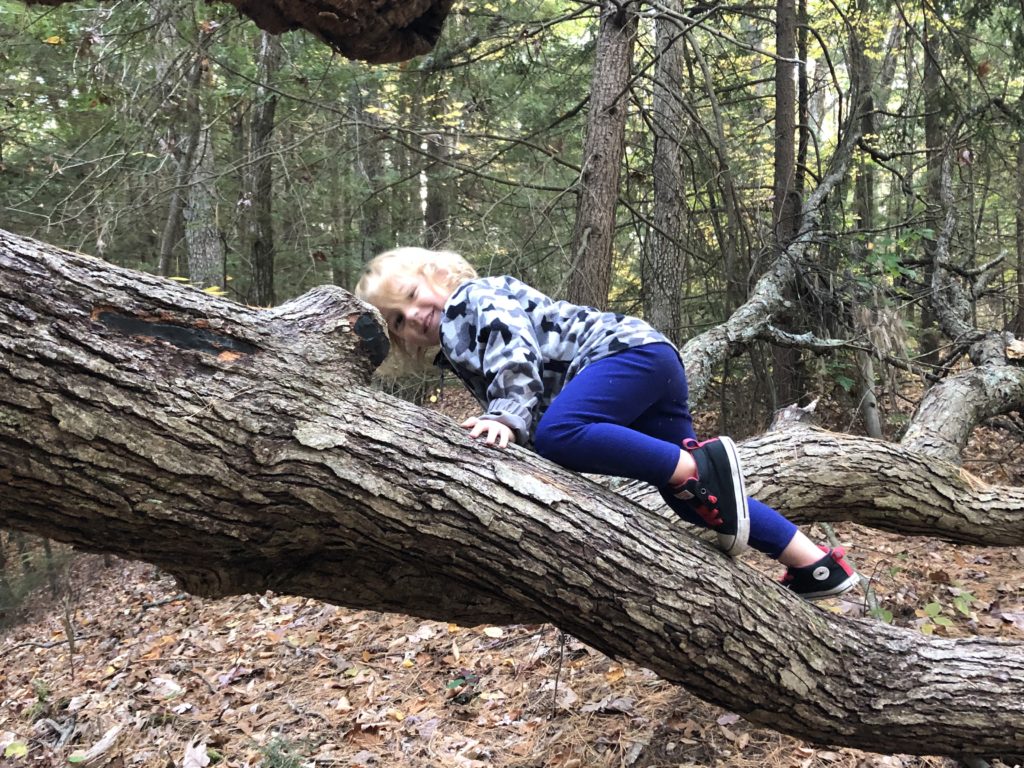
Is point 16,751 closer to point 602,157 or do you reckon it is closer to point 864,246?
point 602,157

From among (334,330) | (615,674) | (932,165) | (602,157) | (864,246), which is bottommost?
(615,674)

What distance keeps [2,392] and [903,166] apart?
9128 mm

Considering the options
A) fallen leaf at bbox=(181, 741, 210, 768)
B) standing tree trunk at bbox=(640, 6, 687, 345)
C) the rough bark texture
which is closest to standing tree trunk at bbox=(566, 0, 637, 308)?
standing tree trunk at bbox=(640, 6, 687, 345)

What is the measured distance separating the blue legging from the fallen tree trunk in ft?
0.46

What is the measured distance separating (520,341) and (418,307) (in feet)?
1.81

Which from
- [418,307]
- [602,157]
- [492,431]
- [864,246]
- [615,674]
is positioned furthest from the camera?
[864,246]

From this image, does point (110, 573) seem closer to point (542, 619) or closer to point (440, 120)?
point (440, 120)

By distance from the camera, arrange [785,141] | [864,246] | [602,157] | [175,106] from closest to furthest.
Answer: [602,157] < [175,106] < [864,246] < [785,141]

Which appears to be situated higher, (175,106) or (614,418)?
(175,106)

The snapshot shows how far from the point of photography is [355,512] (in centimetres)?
173

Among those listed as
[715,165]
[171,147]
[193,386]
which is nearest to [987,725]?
[193,386]

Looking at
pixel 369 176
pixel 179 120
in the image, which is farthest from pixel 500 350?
pixel 369 176

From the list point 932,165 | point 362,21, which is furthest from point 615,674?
point 932,165

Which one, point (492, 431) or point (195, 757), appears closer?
point (492, 431)
